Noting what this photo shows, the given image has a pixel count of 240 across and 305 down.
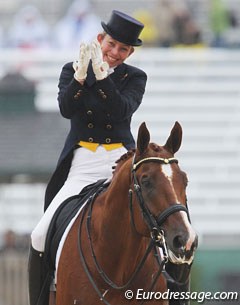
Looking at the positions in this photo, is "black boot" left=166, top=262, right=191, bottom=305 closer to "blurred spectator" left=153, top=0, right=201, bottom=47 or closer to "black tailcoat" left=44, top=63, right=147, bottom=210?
"black tailcoat" left=44, top=63, right=147, bottom=210

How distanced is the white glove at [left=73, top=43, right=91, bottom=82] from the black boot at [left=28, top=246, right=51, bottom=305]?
1.32m

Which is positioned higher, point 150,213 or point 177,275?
point 150,213

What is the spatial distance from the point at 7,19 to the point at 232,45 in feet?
14.5

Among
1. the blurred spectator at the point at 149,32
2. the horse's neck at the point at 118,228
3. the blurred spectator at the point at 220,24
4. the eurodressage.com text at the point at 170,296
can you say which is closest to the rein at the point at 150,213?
the horse's neck at the point at 118,228

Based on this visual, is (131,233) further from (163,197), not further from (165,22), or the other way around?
(165,22)

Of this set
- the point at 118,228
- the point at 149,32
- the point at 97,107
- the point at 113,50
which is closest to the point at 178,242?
the point at 118,228

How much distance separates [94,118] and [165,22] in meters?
12.4

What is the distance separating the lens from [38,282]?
8547 mm

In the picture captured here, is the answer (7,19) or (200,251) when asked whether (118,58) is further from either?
(7,19)

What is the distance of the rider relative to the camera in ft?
26.8

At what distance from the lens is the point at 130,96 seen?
830 centimetres

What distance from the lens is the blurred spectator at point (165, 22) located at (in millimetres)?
20562

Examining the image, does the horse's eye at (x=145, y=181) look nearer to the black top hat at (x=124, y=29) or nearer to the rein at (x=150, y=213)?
the rein at (x=150, y=213)

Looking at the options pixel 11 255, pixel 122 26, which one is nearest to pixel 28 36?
pixel 11 255
